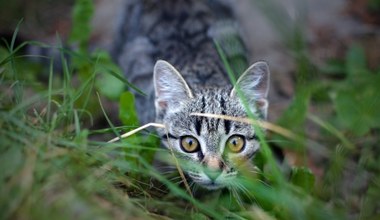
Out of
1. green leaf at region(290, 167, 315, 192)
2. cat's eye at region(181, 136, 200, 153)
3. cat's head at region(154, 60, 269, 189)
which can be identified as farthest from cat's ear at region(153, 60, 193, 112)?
green leaf at region(290, 167, 315, 192)

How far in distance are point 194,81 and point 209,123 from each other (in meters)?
0.84

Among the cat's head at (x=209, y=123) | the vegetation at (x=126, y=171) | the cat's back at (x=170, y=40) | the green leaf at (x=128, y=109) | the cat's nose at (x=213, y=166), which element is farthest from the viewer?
the cat's back at (x=170, y=40)

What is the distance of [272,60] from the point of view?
556cm

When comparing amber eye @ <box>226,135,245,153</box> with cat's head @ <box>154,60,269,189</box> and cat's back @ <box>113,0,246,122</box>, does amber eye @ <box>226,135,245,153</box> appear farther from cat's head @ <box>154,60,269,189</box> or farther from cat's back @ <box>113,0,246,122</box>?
cat's back @ <box>113,0,246,122</box>

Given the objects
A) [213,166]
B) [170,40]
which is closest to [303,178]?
[213,166]

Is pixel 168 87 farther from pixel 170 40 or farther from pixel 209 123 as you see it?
pixel 170 40

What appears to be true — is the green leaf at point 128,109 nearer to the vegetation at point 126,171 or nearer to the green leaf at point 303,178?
the vegetation at point 126,171

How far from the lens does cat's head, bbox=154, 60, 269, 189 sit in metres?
3.13

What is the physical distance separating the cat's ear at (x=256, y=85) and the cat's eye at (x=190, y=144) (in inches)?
17.0

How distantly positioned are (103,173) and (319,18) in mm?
4092

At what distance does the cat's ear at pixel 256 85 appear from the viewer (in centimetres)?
341

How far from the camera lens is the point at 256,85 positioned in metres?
3.55

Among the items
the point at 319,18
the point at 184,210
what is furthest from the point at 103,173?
the point at 319,18

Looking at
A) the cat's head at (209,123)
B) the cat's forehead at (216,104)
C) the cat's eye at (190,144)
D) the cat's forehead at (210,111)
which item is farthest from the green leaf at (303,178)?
the cat's eye at (190,144)
